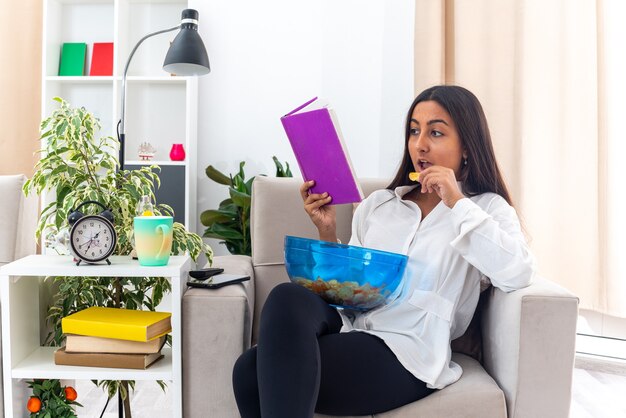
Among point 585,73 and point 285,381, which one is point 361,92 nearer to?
point 585,73

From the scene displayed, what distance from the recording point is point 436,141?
1513mm

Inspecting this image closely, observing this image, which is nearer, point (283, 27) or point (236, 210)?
point (236, 210)

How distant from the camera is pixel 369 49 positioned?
2963 millimetres

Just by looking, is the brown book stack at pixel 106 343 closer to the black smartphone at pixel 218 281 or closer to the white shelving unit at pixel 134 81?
the black smartphone at pixel 218 281

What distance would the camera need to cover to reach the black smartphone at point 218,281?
4.76 feet

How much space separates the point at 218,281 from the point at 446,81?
1.71 meters

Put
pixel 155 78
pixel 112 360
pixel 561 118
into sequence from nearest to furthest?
pixel 112 360
pixel 561 118
pixel 155 78

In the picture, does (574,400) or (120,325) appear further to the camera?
(574,400)

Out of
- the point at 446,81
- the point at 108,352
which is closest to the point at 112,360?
the point at 108,352

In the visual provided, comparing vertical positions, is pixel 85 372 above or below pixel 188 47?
below

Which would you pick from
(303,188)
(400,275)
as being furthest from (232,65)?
(400,275)

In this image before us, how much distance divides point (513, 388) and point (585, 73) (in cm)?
167

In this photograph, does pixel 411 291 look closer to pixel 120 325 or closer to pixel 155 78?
pixel 120 325

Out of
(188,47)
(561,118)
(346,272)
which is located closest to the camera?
(346,272)
